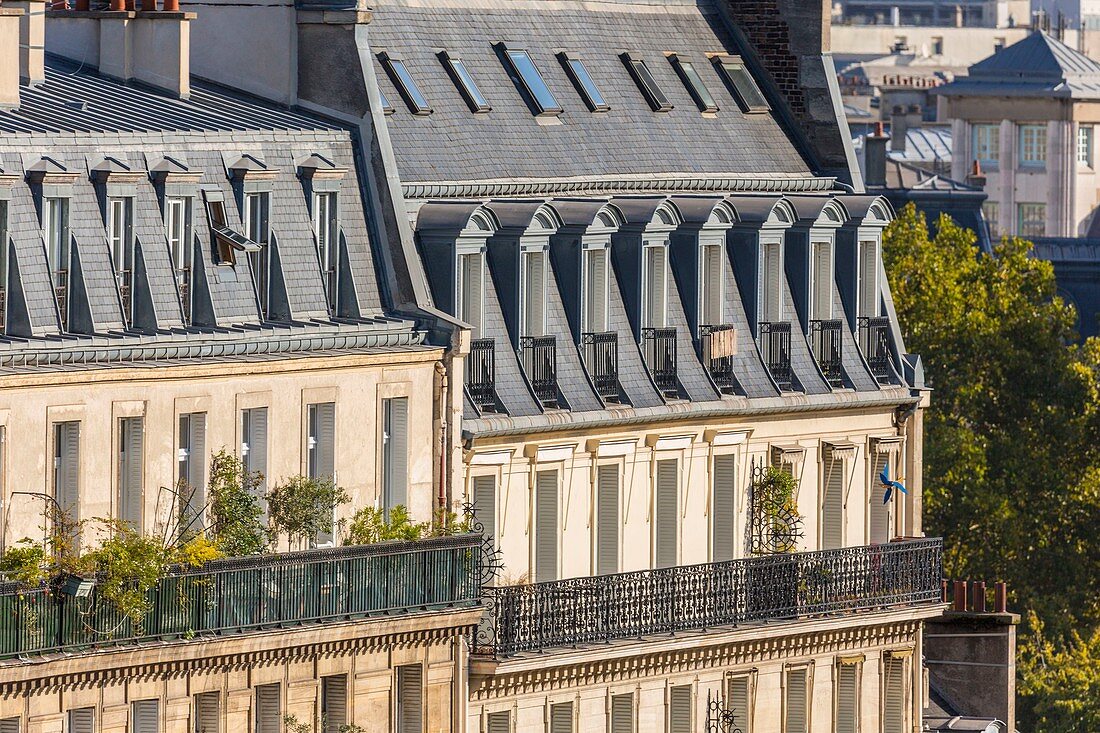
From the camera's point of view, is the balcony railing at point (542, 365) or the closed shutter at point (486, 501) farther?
the balcony railing at point (542, 365)

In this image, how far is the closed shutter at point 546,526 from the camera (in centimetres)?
9288

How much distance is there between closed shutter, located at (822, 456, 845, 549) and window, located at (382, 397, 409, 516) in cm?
1561

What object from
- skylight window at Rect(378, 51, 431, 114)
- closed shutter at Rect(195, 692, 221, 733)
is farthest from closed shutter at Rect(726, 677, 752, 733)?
closed shutter at Rect(195, 692, 221, 733)

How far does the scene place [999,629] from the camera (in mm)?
114250

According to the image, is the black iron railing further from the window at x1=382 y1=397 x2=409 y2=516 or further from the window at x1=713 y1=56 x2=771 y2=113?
the window at x1=713 y1=56 x2=771 y2=113

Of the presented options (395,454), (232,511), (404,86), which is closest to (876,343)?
(404,86)

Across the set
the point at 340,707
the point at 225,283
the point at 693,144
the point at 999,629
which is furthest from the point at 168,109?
the point at 999,629

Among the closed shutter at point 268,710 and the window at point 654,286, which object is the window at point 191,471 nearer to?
the closed shutter at point 268,710

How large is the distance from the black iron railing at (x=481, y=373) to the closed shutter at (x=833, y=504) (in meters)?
12.8

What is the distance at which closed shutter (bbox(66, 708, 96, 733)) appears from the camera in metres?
78.2

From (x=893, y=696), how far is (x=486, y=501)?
15861 millimetres

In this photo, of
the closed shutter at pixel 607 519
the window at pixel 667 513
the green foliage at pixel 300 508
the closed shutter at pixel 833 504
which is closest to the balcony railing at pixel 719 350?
the window at pixel 667 513

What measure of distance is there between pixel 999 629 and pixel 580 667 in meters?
24.4

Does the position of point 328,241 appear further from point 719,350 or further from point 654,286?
point 719,350
